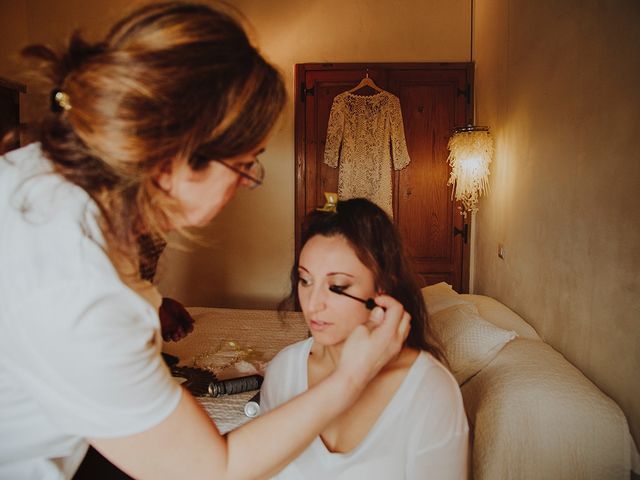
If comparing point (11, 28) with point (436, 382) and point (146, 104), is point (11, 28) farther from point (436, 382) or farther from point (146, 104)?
point (436, 382)

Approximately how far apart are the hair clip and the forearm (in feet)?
1.79

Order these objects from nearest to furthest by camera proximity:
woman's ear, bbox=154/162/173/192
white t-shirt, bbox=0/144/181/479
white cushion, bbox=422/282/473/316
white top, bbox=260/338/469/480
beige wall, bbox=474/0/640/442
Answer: white t-shirt, bbox=0/144/181/479 → woman's ear, bbox=154/162/173/192 → white top, bbox=260/338/469/480 → beige wall, bbox=474/0/640/442 → white cushion, bbox=422/282/473/316

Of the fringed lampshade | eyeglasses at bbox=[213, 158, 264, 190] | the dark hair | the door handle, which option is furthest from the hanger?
eyeglasses at bbox=[213, 158, 264, 190]

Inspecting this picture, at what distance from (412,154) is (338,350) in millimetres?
2768

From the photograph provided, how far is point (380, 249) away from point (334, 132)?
257 centimetres

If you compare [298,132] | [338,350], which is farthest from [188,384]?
[298,132]

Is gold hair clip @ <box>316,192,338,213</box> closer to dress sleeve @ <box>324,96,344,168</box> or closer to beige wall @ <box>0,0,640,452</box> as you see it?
beige wall @ <box>0,0,640,452</box>

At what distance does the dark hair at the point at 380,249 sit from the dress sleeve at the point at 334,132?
2.40 m

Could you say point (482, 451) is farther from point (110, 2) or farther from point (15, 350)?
point (110, 2)

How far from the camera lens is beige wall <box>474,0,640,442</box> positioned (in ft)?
4.06

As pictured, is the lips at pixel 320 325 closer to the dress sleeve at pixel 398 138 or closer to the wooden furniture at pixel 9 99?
the wooden furniture at pixel 9 99

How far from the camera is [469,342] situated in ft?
5.74

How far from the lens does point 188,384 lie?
182 cm

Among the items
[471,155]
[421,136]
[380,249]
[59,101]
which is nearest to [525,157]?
[471,155]
